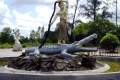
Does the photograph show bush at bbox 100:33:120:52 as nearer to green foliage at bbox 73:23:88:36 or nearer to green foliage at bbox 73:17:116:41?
green foliage at bbox 73:17:116:41

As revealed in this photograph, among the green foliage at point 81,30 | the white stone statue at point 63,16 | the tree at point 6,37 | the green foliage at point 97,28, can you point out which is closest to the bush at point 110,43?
the white stone statue at point 63,16

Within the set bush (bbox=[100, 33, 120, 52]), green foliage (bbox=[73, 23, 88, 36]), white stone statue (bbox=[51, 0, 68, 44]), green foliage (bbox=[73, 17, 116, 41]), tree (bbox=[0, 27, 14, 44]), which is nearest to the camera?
white stone statue (bbox=[51, 0, 68, 44])

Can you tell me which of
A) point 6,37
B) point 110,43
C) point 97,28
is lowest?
point 110,43

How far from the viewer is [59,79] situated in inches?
488

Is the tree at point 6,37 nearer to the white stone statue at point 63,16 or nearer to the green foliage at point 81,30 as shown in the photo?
the green foliage at point 81,30

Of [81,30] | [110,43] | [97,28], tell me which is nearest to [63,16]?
[110,43]

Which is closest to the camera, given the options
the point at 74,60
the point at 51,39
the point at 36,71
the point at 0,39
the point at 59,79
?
the point at 59,79

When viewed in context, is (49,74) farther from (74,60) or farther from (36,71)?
(74,60)

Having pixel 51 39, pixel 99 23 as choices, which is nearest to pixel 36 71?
pixel 51 39

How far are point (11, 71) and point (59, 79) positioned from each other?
2377mm

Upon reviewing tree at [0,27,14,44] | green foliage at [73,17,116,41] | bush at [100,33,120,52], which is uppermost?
green foliage at [73,17,116,41]

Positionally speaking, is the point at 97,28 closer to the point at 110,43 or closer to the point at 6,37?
the point at 6,37

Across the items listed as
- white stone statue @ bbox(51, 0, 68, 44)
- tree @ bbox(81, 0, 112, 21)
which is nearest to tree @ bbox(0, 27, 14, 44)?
tree @ bbox(81, 0, 112, 21)

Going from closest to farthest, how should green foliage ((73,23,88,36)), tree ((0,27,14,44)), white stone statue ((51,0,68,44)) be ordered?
white stone statue ((51,0,68,44)) < green foliage ((73,23,88,36)) < tree ((0,27,14,44))
